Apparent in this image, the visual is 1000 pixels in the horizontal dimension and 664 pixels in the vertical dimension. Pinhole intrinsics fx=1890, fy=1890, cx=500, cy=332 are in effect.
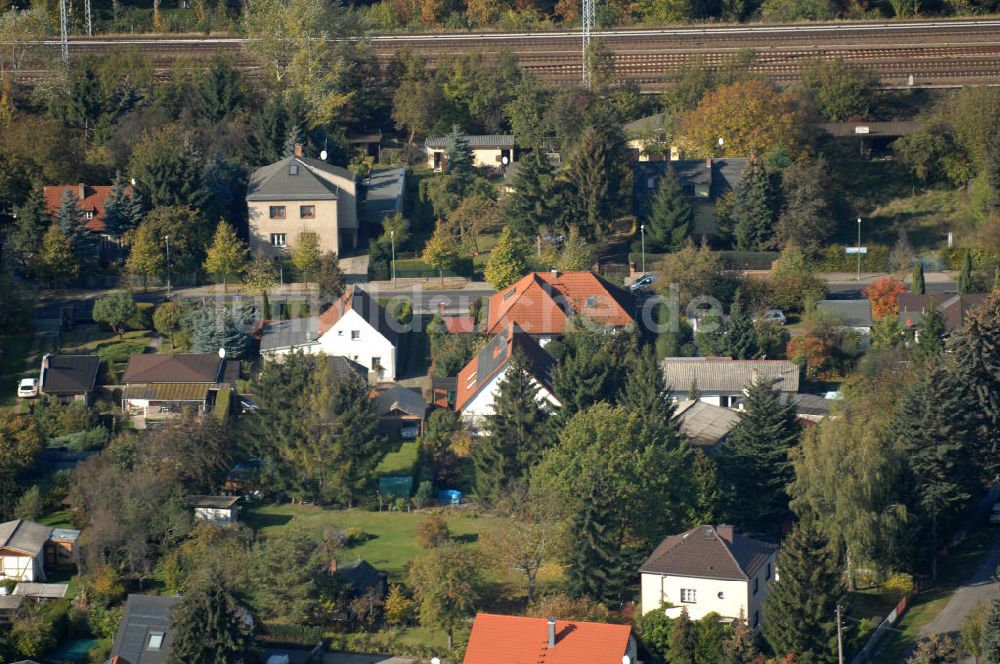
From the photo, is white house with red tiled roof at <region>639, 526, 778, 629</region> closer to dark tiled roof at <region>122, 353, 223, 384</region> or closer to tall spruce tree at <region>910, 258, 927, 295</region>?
dark tiled roof at <region>122, 353, 223, 384</region>

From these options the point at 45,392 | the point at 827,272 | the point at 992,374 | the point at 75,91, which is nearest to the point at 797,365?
the point at 992,374

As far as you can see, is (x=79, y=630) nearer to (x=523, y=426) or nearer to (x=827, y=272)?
(x=523, y=426)

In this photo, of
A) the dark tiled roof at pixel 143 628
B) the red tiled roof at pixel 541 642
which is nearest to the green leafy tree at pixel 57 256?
the dark tiled roof at pixel 143 628

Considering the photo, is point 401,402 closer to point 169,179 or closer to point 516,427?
point 516,427

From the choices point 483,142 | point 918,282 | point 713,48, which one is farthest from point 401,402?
point 713,48

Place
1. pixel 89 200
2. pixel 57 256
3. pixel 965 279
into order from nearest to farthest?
pixel 965 279, pixel 57 256, pixel 89 200
